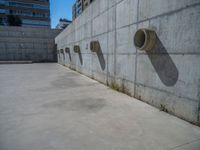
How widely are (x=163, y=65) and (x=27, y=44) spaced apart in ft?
61.1

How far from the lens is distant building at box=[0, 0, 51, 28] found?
44.2 metres

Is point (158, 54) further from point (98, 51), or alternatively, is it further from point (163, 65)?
point (98, 51)

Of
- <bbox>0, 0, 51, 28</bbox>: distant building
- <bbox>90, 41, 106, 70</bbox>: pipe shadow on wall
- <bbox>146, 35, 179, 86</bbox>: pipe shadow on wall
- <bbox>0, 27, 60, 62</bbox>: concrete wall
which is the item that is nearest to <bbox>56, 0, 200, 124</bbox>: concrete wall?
<bbox>146, 35, 179, 86</bbox>: pipe shadow on wall

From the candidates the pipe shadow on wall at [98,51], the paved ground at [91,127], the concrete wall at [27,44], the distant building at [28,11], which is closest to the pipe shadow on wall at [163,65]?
the paved ground at [91,127]

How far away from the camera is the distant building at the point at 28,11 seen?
4422 cm

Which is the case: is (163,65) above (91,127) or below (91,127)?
above

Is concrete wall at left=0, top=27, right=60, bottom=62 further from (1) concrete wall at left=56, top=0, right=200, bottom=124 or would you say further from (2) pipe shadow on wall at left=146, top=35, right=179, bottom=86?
(2) pipe shadow on wall at left=146, top=35, right=179, bottom=86

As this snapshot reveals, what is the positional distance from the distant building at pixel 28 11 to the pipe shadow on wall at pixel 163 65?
53.1 meters

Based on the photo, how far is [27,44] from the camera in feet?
58.4

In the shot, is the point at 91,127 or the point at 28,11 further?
the point at 28,11

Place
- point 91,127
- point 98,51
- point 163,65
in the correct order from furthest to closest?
point 98,51
point 163,65
point 91,127

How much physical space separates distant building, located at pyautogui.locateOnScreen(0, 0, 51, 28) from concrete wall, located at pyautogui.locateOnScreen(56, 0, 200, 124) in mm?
50795

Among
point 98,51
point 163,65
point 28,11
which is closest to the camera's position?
point 163,65

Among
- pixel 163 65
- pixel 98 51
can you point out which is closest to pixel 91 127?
pixel 163 65
